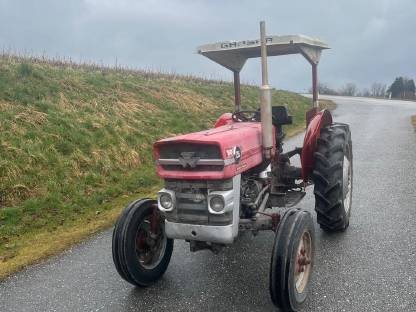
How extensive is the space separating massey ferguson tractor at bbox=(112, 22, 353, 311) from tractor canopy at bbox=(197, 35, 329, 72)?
2 cm

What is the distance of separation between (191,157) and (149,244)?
3.30 feet

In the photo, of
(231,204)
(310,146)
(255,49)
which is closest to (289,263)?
(231,204)

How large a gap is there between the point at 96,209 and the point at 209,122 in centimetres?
712

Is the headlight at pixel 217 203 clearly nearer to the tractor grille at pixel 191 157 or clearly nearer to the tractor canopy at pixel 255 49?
the tractor grille at pixel 191 157

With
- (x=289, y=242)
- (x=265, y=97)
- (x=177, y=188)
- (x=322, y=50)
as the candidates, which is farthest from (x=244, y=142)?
(x=322, y=50)

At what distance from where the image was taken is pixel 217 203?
11.1ft

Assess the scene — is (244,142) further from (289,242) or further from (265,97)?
(289,242)

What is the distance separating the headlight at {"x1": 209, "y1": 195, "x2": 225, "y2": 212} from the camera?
11.1ft

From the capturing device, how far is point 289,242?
3.20m

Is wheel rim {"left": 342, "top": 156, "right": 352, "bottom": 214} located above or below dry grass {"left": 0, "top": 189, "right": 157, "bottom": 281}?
above

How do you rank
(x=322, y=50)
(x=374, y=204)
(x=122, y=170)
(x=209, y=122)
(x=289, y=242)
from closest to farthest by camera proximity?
(x=289, y=242) → (x=322, y=50) → (x=374, y=204) → (x=122, y=170) → (x=209, y=122)

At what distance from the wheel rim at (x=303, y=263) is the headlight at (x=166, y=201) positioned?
1.04 metres

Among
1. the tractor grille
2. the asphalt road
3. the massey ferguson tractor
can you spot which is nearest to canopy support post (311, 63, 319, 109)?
the massey ferguson tractor

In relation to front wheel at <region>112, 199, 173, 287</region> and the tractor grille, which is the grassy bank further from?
the tractor grille
